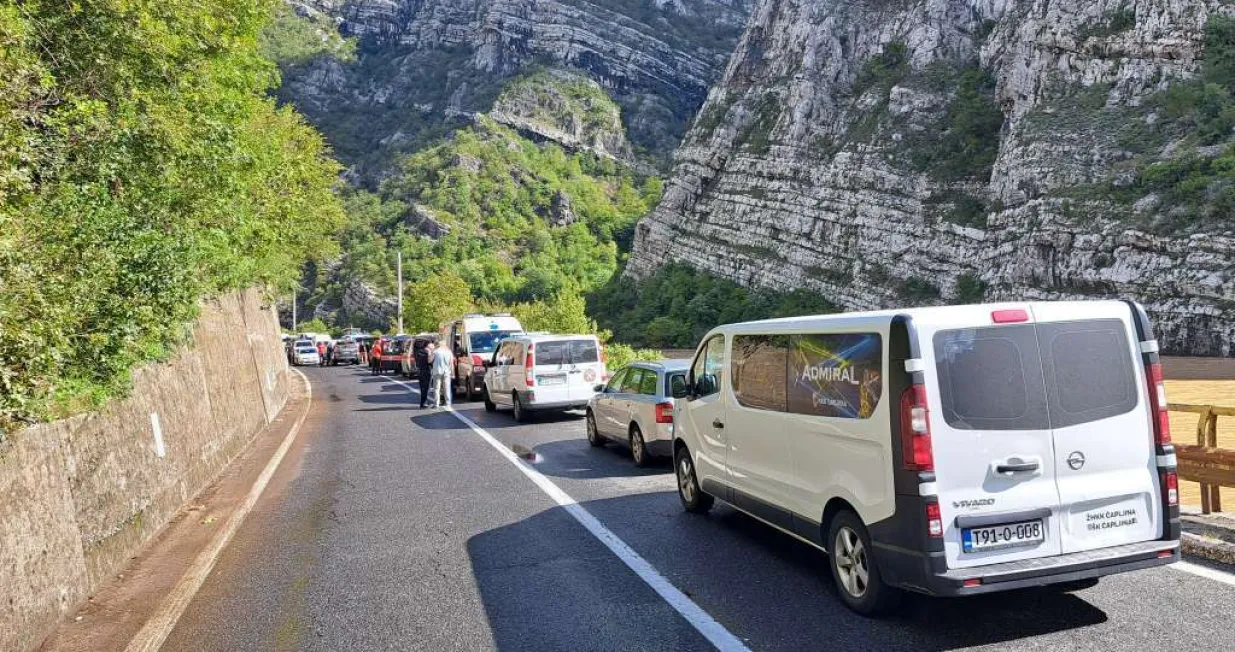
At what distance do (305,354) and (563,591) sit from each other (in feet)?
175

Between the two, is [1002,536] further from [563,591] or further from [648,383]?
[648,383]

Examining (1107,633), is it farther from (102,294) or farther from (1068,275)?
(1068,275)

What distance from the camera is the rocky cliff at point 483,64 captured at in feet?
422

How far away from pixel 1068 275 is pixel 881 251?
17.4m

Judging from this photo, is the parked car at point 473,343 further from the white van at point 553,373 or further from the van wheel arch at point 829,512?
the van wheel arch at point 829,512

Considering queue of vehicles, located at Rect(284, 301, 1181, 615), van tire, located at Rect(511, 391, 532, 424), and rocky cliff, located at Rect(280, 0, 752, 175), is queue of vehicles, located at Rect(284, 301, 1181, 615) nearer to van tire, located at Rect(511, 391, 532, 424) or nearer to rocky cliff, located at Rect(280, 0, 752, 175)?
van tire, located at Rect(511, 391, 532, 424)

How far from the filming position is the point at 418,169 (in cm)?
10894

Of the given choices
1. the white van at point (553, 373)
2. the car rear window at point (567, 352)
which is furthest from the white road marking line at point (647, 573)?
the car rear window at point (567, 352)

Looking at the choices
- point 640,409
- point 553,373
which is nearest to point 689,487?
point 640,409

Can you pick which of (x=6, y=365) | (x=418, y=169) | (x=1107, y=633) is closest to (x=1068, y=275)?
(x=1107, y=633)

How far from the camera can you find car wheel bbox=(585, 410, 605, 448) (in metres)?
13.8

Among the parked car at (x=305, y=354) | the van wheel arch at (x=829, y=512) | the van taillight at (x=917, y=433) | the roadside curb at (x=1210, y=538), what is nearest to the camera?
the van taillight at (x=917, y=433)

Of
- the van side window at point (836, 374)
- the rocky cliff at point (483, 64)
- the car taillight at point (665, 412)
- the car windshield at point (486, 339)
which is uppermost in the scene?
the rocky cliff at point (483, 64)

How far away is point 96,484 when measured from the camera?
6605 mm
